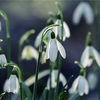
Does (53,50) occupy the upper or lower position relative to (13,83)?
upper

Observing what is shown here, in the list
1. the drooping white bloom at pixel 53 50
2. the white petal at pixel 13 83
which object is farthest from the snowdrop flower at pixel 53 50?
the white petal at pixel 13 83

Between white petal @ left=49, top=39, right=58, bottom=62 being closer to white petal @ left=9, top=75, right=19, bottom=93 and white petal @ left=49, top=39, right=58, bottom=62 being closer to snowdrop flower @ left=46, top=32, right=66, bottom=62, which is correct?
snowdrop flower @ left=46, top=32, right=66, bottom=62

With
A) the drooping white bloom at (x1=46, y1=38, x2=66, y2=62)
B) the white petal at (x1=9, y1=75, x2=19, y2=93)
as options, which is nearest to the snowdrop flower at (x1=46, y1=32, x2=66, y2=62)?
the drooping white bloom at (x1=46, y1=38, x2=66, y2=62)

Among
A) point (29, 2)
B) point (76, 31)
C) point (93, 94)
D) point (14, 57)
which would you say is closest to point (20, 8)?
point (29, 2)

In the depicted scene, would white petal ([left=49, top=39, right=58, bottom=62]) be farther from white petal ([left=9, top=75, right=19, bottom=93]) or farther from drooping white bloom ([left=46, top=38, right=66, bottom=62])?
white petal ([left=9, top=75, right=19, bottom=93])

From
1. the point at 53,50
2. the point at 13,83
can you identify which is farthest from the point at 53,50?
the point at 13,83

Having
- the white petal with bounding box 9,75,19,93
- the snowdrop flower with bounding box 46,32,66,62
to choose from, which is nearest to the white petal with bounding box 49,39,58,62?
the snowdrop flower with bounding box 46,32,66,62

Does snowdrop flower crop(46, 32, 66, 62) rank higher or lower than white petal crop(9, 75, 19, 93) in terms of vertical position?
higher

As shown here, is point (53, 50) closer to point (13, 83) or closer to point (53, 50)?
point (53, 50)

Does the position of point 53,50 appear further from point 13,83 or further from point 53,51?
point 13,83

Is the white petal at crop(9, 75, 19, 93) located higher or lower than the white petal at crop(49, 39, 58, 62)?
lower

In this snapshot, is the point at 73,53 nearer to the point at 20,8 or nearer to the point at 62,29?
the point at 20,8

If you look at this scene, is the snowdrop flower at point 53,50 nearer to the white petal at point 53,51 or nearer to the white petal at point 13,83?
the white petal at point 53,51
